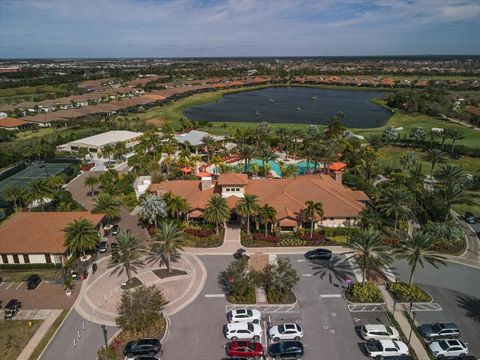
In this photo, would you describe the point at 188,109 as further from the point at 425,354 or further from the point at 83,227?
the point at 425,354

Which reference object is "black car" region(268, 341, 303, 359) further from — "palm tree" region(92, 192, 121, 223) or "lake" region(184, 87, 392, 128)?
"lake" region(184, 87, 392, 128)

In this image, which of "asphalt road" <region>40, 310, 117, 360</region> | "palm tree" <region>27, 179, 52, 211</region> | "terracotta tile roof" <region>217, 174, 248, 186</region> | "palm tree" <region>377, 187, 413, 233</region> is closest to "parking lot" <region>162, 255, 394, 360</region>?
"asphalt road" <region>40, 310, 117, 360</region>

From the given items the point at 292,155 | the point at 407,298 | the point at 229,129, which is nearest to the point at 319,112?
the point at 229,129

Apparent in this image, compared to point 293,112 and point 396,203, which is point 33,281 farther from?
point 293,112

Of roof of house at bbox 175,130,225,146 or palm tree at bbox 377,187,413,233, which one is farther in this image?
roof of house at bbox 175,130,225,146

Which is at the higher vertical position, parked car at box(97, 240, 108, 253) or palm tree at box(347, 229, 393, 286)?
palm tree at box(347, 229, 393, 286)
